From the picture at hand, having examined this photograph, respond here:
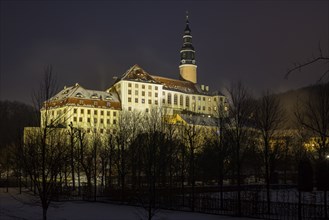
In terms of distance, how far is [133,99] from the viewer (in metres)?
127

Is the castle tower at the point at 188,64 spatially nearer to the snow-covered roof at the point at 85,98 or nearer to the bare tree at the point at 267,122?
the snow-covered roof at the point at 85,98

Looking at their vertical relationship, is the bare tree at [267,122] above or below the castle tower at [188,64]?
below

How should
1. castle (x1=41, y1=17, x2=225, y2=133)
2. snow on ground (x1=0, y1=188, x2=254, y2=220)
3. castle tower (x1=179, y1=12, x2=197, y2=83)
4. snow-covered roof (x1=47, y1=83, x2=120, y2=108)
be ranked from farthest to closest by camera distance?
castle tower (x1=179, y1=12, x2=197, y2=83) → snow-covered roof (x1=47, y1=83, x2=120, y2=108) → castle (x1=41, y1=17, x2=225, y2=133) → snow on ground (x1=0, y1=188, x2=254, y2=220)

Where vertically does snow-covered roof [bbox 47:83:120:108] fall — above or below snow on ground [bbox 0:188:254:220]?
above

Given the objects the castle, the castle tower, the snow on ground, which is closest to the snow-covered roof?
the castle

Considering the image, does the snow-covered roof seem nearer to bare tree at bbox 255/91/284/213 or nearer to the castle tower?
the castle tower

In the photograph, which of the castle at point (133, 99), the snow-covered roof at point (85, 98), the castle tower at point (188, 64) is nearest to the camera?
the castle at point (133, 99)

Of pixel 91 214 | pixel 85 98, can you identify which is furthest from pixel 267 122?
pixel 85 98

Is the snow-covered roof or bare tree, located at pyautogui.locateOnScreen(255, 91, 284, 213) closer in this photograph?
bare tree, located at pyautogui.locateOnScreen(255, 91, 284, 213)

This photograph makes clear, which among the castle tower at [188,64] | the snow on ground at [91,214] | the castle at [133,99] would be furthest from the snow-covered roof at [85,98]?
the snow on ground at [91,214]

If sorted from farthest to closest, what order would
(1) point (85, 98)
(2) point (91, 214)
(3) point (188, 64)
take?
(3) point (188, 64) < (1) point (85, 98) < (2) point (91, 214)

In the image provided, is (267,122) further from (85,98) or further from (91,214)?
(85,98)

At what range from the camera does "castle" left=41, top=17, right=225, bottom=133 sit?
377ft

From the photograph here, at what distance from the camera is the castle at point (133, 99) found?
11488 cm
